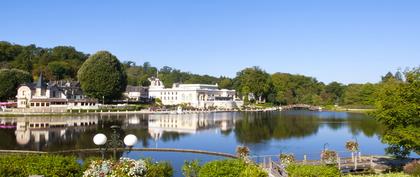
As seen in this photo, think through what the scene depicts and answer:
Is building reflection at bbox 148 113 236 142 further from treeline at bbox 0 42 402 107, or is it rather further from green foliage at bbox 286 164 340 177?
treeline at bbox 0 42 402 107

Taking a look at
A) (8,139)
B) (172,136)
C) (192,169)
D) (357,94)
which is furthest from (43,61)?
(192,169)

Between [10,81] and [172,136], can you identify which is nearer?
[172,136]

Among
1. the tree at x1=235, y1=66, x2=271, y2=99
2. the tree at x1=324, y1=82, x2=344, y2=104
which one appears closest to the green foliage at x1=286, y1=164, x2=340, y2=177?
the tree at x1=235, y1=66, x2=271, y2=99

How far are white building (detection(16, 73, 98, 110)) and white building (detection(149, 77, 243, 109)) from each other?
39024 millimetres

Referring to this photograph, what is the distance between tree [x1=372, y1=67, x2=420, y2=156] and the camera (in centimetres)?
2338

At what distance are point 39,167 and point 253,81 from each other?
129 m

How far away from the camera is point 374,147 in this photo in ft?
140

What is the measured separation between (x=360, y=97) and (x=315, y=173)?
132958 mm

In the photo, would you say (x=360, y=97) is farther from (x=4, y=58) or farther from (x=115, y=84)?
(x=4, y=58)

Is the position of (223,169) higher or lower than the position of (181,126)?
higher

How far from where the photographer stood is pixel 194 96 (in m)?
135

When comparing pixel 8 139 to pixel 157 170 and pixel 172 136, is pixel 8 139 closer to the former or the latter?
pixel 172 136

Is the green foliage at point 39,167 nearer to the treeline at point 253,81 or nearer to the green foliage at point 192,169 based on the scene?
the green foliage at point 192,169

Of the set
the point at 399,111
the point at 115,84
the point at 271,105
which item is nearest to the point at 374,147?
the point at 399,111
